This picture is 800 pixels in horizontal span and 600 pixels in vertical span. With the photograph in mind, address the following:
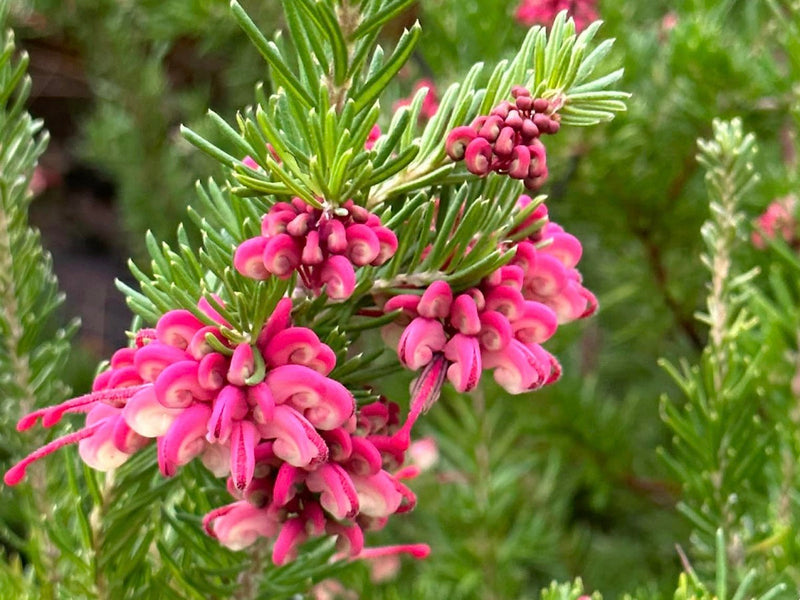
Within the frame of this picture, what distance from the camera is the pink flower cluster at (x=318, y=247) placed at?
337 mm

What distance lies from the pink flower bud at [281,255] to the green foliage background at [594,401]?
0.19 metres

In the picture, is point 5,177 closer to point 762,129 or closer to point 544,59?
point 544,59

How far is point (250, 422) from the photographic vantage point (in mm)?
356

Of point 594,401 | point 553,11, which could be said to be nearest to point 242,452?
point 553,11

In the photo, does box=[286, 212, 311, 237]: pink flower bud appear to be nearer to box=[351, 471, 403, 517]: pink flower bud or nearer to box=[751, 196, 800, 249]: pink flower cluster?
box=[351, 471, 403, 517]: pink flower bud

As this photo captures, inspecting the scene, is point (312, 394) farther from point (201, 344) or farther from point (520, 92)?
point (520, 92)

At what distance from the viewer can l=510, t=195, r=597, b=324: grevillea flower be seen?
1.34ft

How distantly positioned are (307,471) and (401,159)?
0.49 feet

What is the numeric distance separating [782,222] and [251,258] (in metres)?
0.58

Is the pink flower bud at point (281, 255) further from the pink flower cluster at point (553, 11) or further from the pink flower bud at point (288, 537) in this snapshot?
the pink flower cluster at point (553, 11)

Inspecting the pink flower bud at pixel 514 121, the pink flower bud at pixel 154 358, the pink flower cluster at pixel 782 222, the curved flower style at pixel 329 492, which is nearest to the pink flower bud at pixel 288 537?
the curved flower style at pixel 329 492

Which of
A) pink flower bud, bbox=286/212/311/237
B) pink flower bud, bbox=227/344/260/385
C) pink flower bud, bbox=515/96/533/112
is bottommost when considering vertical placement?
pink flower bud, bbox=227/344/260/385

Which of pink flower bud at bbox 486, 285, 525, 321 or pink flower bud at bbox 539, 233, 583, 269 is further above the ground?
pink flower bud at bbox 539, 233, 583, 269

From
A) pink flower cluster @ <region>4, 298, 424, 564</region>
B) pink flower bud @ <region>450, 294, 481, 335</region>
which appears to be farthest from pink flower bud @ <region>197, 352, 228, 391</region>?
pink flower bud @ <region>450, 294, 481, 335</region>
